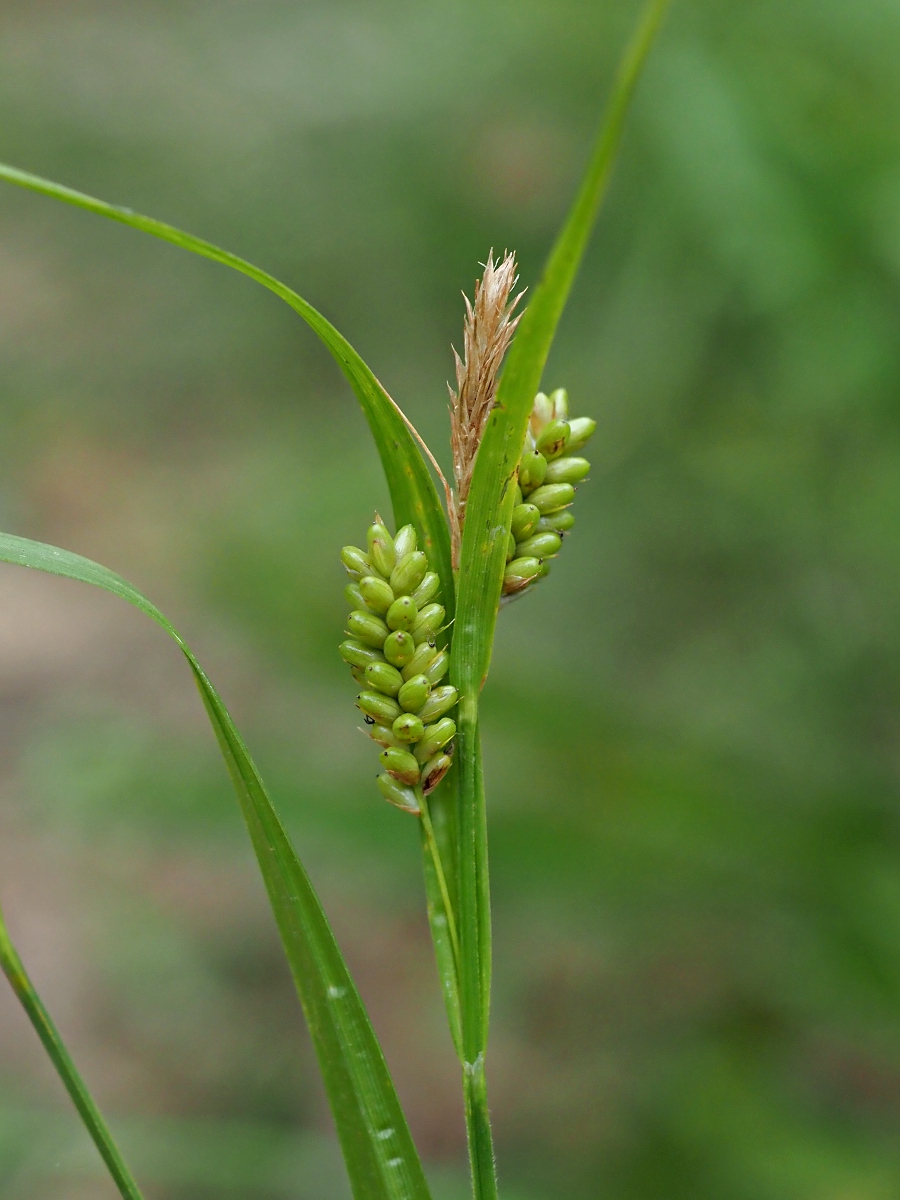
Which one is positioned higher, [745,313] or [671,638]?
[745,313]

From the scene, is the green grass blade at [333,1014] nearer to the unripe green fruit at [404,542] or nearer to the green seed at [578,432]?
the unripe green fruit at [404,542]

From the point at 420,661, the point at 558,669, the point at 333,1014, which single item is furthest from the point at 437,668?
the point at 558,669

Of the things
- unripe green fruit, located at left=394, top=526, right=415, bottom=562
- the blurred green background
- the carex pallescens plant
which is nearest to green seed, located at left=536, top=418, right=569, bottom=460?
the carex pallescens plant

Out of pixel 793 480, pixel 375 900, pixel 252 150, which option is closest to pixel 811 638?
pixel 793 480

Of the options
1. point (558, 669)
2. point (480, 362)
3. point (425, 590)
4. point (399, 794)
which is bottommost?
point (399, 794)

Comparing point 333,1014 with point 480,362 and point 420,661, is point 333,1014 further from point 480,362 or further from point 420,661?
point 480,362

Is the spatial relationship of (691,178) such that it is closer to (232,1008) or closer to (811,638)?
(811,638)
